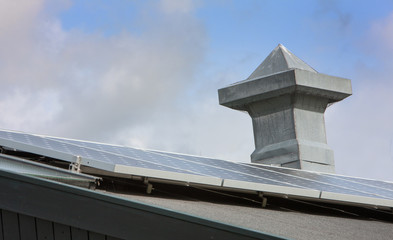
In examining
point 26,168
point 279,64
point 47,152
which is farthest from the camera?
point 279,64

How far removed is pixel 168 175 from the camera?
8172 millimetres

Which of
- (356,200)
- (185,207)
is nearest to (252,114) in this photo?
(356,200)

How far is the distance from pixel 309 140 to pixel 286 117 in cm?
71

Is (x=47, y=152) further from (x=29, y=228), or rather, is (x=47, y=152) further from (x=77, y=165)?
(x=29, y=228)

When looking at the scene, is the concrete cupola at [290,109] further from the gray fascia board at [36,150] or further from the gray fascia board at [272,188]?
the gray fascia board at [36,150]

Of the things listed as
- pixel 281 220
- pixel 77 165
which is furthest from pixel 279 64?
pixel 77 165

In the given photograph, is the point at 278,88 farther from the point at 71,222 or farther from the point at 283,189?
the point at 71,222

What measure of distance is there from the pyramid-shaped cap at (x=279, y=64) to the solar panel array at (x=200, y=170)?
357cm

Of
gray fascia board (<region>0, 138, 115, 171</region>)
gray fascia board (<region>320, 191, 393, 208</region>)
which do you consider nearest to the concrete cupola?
gray fascia board (<region>320, 191, 393, 208</region>)

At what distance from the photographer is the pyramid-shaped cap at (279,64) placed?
15062 millimetres

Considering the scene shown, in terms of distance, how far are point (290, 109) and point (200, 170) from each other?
5248mm

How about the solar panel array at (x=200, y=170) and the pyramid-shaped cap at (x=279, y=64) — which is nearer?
the solar panel array at (x=200, y=170)

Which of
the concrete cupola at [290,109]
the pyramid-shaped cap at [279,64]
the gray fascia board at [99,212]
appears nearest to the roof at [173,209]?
the gray fascia board at [99,212]

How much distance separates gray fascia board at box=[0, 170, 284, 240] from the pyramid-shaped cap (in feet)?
30.2
